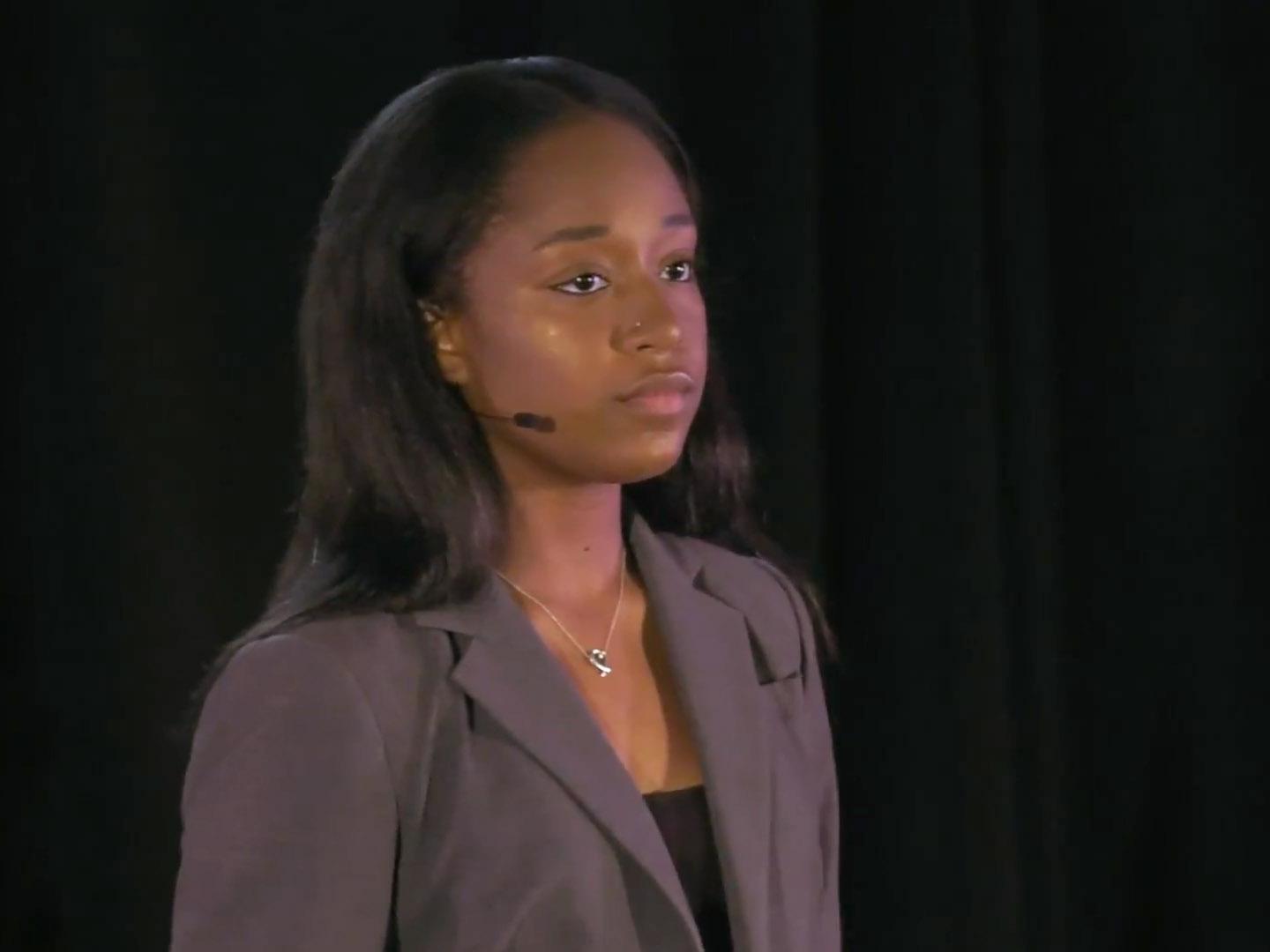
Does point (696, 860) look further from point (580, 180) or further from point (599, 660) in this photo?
point (580, 180)

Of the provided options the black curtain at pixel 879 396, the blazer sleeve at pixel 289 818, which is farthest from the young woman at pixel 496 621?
the black curtain at pixel 879 396

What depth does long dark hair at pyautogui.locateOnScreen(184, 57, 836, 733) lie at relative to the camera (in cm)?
101

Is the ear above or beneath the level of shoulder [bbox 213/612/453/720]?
above

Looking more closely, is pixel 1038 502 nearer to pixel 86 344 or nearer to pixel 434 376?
pixel 434 376

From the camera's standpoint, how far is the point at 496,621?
1.01m

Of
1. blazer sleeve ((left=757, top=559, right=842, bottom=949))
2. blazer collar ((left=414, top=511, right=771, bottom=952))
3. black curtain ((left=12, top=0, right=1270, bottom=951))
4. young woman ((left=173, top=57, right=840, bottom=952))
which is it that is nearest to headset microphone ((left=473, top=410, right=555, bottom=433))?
young woman ((left=173, top=57, right=840, bottom=952))

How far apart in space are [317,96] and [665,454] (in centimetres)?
74

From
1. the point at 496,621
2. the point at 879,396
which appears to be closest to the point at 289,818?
the point at 496,621

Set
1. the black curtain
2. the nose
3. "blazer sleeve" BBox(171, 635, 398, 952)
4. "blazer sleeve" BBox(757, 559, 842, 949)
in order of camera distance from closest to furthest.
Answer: "blazer sleeve" BBox(171, 635, 398, 952) < the nose < "blazer sleeve" BBox(757, 559, 842, 949) < the black curtain

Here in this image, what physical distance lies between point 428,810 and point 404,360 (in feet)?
1.05

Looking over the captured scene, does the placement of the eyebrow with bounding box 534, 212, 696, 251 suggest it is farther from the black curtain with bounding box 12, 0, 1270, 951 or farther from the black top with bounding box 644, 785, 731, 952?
the black curtain with bounding box 12, 0, 1270, 951

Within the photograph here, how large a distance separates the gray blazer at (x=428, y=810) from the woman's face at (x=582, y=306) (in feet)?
0.45

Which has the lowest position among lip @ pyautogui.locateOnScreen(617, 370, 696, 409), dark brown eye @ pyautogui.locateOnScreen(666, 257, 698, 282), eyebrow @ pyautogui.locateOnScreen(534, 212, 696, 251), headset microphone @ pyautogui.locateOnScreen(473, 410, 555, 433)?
headset microphone @ pyautogui.locateOnScreen(473, 410, 555, 433)

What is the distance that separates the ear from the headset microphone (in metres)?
0.06
